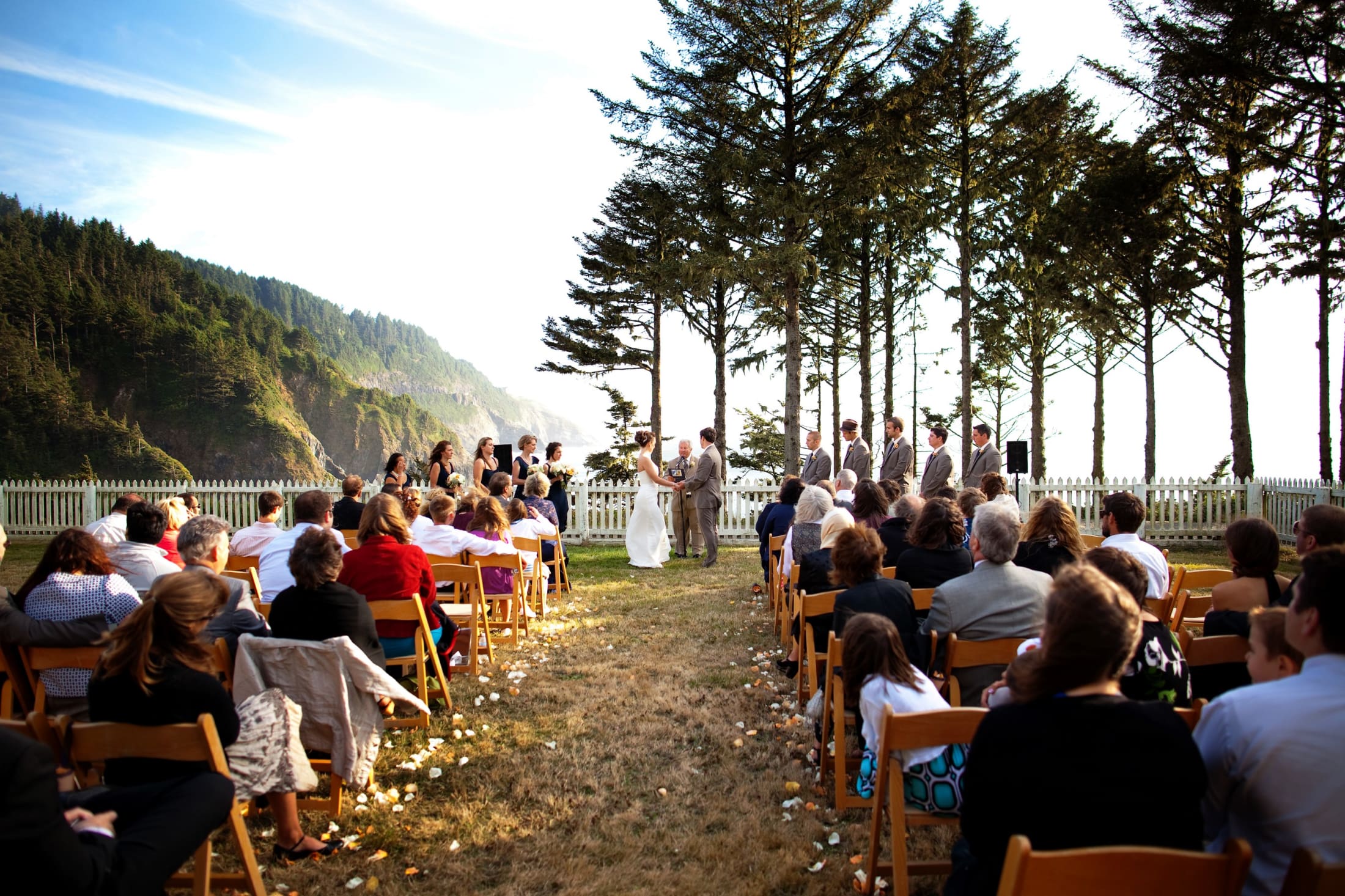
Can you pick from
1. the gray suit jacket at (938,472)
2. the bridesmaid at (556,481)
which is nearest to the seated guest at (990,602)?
the gray suit jacket at (938,472)

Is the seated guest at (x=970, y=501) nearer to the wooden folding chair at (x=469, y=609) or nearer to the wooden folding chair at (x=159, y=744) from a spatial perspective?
the wooden folding chair at (x=469, y=609)

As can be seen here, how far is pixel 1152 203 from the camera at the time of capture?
15.4m

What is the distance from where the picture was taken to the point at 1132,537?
4473mm

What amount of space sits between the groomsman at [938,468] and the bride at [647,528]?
3.55 m

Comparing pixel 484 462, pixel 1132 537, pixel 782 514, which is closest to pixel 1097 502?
pixel 782 514

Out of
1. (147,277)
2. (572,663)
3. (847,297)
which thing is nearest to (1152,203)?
(847,297)

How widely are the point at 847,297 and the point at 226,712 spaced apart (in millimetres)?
24735

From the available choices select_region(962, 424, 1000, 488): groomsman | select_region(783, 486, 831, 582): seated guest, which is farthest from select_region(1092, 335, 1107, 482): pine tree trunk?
select_region(783, 486, 831, 582): seated guest

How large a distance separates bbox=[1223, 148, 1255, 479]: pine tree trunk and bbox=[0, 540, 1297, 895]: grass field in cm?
1379

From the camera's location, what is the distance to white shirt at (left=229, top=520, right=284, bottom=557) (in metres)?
5.94

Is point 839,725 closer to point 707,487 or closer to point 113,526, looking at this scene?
point 113,526

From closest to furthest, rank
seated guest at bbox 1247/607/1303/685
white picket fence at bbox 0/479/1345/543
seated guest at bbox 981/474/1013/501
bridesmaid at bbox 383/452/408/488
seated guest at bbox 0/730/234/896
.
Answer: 1. seated guest at bbox 0/730/234/896
2. seated guest at bbox 1247/607/1303/685
3. seated guest at bbox 981/474/1013/501
4. bridesmaid at bbox 383/452/408/488
5. white picket fence at bbox 0/479/1345/543

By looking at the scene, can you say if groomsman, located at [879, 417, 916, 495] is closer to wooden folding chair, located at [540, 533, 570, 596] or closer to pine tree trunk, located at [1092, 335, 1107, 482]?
wooden folding chair, located at [540, 533, 570, 596]

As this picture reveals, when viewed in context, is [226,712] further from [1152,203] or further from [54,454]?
[54,454]
